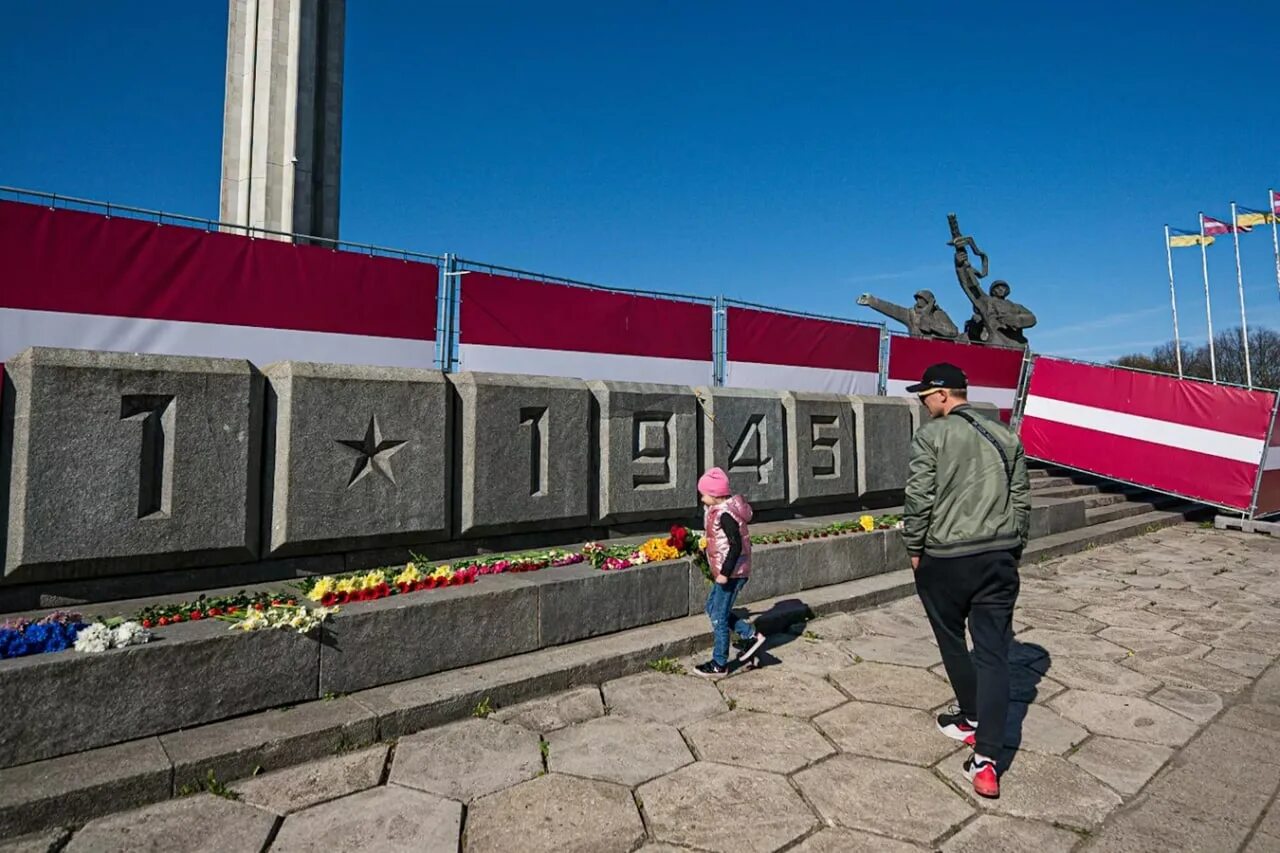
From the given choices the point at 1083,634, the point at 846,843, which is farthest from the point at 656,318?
the point at 846,843

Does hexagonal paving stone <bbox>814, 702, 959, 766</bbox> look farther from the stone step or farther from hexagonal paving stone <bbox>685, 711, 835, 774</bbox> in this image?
the stone step

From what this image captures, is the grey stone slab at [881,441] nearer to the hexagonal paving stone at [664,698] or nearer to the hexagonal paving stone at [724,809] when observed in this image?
the hexagonal paving stone at [664,698]

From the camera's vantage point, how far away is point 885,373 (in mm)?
10719

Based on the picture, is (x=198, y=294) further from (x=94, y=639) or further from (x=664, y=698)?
(x=664, y=698)

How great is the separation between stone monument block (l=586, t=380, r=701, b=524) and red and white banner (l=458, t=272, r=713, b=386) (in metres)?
1.00

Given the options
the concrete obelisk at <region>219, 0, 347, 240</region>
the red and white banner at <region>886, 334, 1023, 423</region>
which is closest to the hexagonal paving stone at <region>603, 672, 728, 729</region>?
the red and white banner at <region>886, 334, 1023, 423</region>

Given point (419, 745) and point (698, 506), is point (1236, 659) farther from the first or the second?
point (419, 745)

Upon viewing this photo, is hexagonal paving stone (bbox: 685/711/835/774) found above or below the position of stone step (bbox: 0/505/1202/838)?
below

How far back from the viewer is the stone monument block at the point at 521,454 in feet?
17.3

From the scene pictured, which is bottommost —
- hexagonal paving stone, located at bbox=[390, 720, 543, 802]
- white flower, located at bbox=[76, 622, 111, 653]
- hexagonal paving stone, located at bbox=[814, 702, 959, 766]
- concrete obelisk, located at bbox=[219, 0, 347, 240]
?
hexagonal paving stone, located at bbox=[814, 702, 959, 766]

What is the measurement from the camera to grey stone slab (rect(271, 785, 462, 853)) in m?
2.63

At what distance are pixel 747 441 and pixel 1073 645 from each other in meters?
3.07

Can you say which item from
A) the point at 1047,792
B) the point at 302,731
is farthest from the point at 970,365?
the point at 302,731

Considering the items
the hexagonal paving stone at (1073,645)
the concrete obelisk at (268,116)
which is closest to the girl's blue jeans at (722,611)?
the hexagonal paving stone at (1073,645)
